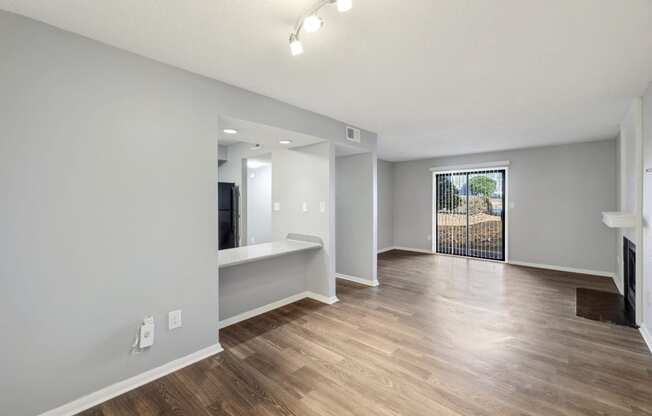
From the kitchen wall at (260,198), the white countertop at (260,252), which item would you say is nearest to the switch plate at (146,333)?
→ the white countertop at (260,252)

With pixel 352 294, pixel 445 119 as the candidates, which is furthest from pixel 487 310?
pixel 445 119

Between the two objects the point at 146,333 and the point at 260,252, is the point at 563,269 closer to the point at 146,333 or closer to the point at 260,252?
the point at 260,252

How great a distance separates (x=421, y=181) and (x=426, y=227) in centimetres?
116

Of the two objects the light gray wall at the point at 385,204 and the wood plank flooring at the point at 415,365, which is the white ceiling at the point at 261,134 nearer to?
the wood plank flooring at the point at 415,365

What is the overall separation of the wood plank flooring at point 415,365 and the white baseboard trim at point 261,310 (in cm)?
10

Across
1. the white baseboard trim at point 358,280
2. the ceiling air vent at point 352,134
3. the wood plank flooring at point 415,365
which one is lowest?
the wood plank flooring at point 415,365

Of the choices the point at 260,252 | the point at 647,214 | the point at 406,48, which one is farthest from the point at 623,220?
the point at 260,252

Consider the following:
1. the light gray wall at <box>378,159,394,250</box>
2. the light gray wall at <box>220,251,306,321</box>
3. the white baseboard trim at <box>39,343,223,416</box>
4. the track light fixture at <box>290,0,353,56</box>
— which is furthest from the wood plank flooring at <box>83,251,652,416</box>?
the light gray wall at <box>378,159,394,250</box>

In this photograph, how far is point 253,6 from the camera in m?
1.53

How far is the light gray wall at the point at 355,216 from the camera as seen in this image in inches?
171

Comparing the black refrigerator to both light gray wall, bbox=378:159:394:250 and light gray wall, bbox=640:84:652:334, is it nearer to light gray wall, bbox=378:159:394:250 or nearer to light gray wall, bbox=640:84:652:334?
light gray wall, bbox=378:159:394:250

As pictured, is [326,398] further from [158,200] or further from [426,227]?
[426,227]

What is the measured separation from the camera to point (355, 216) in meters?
4.51

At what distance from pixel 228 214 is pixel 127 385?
12.8 ft
